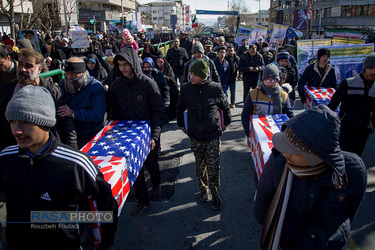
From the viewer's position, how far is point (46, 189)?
1.78m

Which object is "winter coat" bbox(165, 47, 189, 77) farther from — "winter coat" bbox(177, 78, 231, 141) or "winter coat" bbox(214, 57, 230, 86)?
"winter coat" bbox(177, 78, 231, 141)

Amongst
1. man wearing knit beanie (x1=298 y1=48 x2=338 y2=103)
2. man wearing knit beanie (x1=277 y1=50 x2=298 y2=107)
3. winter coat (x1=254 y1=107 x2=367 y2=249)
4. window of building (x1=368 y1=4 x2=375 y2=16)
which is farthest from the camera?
window of building (x1=368 y1=4 x2=375 y2=16)

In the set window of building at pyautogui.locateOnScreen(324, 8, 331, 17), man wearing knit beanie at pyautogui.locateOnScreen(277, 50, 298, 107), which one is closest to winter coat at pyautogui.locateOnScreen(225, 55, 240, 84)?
man wearing knit beanie at pyautogui.locateOnScreen(277, 50, 298, 107)

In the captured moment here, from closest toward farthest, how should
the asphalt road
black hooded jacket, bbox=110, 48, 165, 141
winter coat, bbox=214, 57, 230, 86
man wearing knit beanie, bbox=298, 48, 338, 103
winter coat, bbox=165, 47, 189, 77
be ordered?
the asphalt road < black hooded jacket, bbox=110, 48, 165, 141 < man wearing knit beanie, bbox=298, 48, 338, 103 < winter coat, bbox=214, 57, 230, 86 < winter coat, bbox=165, 47, 189, 77

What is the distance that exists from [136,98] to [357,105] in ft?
10.0

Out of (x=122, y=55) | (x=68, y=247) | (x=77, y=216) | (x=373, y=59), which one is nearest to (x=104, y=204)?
(x=77, y=216)

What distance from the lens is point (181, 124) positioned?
4.09m

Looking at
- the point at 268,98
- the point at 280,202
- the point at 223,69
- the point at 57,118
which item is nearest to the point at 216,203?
the point at 268,98

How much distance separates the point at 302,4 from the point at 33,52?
76885 mm

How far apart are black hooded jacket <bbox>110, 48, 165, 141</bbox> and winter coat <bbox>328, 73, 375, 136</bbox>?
259 centimetres

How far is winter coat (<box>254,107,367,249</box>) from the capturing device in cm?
157

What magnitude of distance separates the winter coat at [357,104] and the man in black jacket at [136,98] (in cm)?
260

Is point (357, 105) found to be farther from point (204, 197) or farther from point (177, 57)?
point (177, 57)

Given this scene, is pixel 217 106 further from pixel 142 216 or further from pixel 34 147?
pixel 34 147
